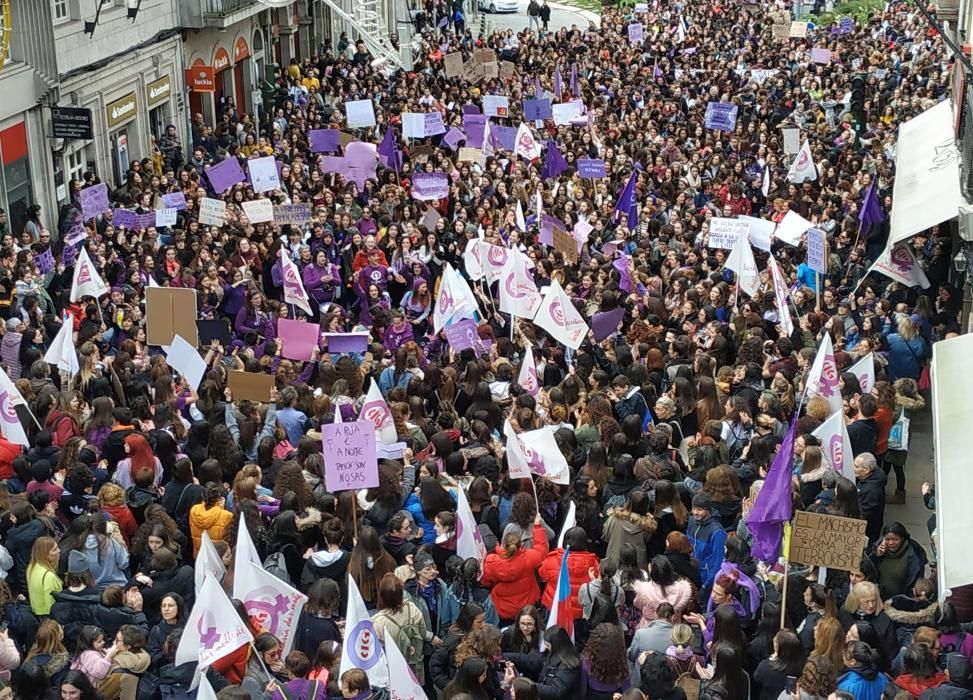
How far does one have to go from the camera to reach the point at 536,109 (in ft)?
86.9

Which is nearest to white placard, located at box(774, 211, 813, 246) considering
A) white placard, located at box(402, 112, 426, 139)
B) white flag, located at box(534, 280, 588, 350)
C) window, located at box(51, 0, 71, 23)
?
white flag, located at box(534, 280, 588, 350)

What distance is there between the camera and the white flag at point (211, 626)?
8438 millimetres

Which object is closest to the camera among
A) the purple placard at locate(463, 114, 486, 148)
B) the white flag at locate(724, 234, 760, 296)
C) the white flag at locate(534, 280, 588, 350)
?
the white flag at locate(534, 280, 588, 350)

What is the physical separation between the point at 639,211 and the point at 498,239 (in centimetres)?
349

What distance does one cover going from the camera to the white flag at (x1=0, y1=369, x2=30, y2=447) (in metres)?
11.8

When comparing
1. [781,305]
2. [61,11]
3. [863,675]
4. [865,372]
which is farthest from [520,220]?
[863,675]

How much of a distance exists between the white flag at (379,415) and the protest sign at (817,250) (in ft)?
21.4

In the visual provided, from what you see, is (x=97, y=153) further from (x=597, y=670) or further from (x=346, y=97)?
(x=597, y=670)

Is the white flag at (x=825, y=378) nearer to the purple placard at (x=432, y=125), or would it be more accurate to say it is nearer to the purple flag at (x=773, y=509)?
the purple flag at (x=773, y=509)

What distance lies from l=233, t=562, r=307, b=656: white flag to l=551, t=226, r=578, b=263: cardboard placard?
31.0ft

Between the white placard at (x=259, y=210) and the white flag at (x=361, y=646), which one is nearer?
the white flag at (x=361, y=646)

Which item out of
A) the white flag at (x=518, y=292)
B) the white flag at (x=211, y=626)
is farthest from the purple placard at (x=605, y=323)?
the white flag at (x=211, y=626)

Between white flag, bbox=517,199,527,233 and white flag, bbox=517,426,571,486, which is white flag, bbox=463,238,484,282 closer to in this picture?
white flag, bbox=517,199,527,233

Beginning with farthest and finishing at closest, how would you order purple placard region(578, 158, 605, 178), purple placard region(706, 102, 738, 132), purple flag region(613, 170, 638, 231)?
1. purple placard region(706, 102, 738, 132)
2. purple placard region(578, 158, 605, 178)
3. purple flag region(613, 170, 638, 231)
